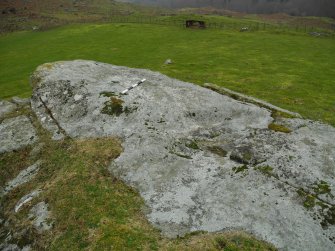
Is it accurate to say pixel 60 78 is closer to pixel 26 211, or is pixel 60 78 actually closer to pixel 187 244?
pixel 26 211

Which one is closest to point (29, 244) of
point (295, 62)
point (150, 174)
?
point (150, 174)

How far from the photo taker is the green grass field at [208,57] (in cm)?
4194

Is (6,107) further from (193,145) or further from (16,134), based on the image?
(193,145)

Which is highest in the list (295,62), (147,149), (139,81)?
(139,81)

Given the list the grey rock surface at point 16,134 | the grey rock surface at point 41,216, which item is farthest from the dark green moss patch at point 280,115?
the grey rock surface at point 16,134

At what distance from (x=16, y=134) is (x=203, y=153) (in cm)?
1231

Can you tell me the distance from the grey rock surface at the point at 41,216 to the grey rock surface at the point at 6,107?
38.5ft

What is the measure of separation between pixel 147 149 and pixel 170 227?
4.91 m

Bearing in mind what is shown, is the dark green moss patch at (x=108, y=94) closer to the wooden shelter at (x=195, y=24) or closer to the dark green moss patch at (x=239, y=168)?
the dark green moss patch at (x=239, y=168)

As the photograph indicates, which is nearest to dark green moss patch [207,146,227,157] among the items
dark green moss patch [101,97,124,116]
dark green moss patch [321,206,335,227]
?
dark green moss patch [321,206,335,227]

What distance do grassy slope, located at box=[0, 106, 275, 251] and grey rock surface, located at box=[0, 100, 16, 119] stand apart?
20.9 feet

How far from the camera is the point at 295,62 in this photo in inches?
2299

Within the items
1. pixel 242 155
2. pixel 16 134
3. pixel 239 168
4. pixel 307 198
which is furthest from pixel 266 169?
pixel 16 134

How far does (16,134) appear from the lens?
67.7ft
